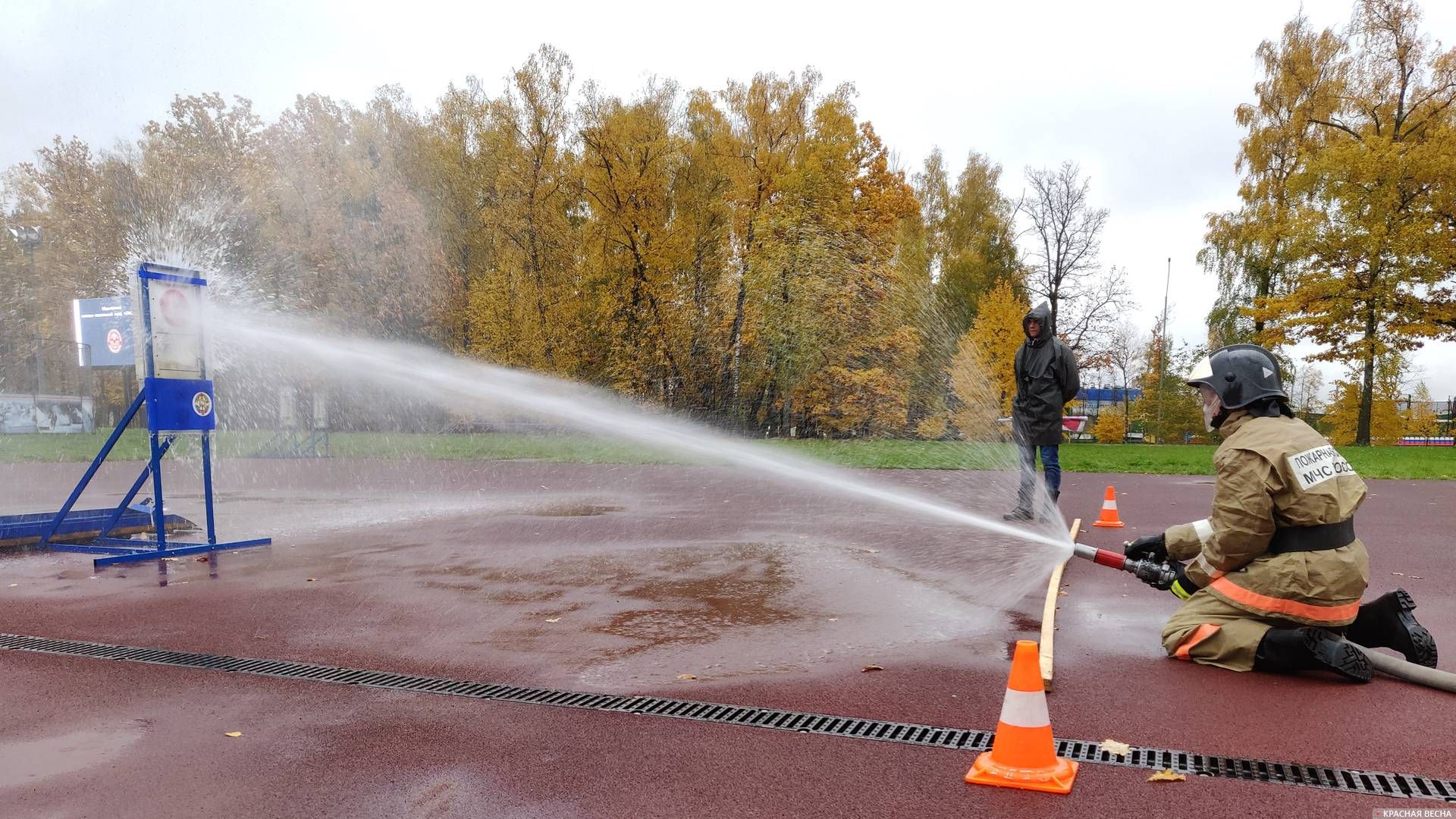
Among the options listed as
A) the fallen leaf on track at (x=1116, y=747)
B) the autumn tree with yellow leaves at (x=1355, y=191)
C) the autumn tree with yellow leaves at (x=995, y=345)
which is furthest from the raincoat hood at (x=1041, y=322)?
the autumn tree with yellow leaves at (x=1355, y=191)

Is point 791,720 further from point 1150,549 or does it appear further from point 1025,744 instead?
point 1150,549

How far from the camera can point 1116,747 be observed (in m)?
3.79

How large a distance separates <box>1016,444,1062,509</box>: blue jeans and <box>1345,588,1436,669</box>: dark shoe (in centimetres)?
498

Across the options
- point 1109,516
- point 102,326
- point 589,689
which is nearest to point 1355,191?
point 1109,516

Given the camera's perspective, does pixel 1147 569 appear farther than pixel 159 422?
No

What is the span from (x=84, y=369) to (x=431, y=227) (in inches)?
803

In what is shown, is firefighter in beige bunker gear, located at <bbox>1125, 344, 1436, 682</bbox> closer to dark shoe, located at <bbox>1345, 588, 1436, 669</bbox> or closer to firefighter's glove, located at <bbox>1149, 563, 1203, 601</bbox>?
dark shoe, located at <bbox>1345, 588, 1436, 669</bbox>

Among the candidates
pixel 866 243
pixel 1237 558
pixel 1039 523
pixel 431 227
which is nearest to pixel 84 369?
pixel 431 227

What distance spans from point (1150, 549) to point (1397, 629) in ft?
3.88

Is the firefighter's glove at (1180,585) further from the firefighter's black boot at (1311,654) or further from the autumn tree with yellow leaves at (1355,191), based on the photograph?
the autumn tree with yellow leaves at (1355,191)

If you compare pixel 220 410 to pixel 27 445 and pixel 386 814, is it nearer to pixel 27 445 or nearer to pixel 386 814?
pixel 27 445

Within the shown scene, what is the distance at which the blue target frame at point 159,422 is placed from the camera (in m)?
8.35

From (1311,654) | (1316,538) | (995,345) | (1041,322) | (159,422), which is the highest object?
(995,345)

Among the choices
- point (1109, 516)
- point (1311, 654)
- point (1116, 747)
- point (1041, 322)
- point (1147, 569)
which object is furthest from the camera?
point (1109, 516)
